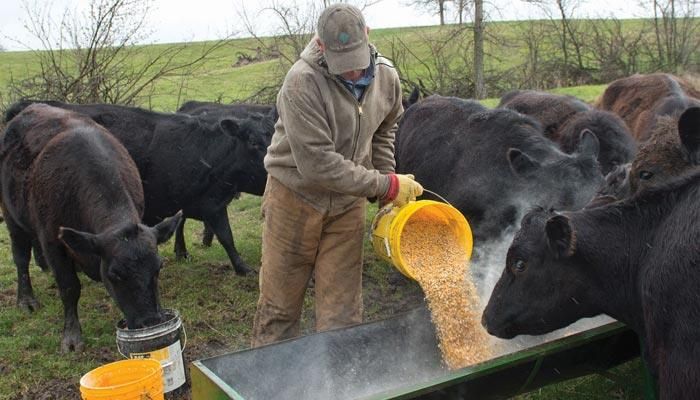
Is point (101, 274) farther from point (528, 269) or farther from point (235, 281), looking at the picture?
point (528, 269)

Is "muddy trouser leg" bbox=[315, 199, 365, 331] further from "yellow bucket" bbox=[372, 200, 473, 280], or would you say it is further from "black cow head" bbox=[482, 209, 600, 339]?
"black cow head" bbox=[482, 209, 600, 339]

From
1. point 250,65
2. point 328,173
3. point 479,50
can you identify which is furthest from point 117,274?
point 250,65

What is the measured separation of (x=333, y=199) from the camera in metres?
4.57

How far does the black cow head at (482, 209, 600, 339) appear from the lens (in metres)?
3.83

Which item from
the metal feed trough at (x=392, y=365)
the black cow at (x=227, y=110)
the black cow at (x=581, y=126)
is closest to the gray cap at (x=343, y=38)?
the metal feed trough at (x=392, y=365)

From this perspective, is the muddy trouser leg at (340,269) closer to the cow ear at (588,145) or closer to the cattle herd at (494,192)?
the cattle herd at (494,192)

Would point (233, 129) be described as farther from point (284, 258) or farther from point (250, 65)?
point (250, 65)

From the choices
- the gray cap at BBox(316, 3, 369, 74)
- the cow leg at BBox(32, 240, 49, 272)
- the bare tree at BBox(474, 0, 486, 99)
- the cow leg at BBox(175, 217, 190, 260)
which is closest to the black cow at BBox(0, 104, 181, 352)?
the cow leg at BBox(32, 240, 49, 272)

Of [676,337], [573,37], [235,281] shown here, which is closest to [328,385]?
[676,337]

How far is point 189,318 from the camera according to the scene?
6633 mm

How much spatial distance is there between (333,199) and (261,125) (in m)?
4.67

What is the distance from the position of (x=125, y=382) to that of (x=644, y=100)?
24.4 ft

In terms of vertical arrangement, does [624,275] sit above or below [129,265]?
above

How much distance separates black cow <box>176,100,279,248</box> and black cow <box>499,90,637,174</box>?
10.5 ft
